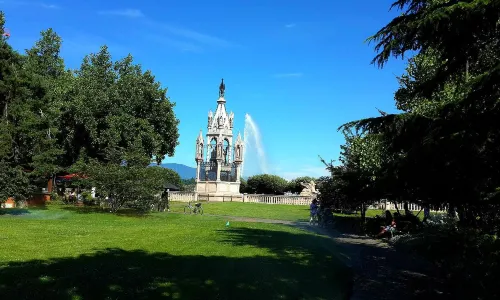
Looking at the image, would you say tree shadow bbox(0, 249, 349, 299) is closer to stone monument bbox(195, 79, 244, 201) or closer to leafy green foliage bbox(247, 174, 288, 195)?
stone monument bbox(195, 79, 244, 201)

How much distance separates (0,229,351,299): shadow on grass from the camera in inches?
253

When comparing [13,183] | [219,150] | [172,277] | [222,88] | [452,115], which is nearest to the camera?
[172,277]

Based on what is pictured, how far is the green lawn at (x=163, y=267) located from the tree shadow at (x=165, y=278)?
1cm

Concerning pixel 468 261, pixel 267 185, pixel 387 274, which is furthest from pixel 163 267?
pixel 267 185

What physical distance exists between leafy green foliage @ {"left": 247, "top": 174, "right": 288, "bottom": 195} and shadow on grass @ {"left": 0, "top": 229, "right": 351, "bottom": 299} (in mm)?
59388

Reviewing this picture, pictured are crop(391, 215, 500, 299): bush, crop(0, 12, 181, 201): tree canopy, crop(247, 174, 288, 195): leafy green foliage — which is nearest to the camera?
crop(391, 215, 500, 299): bush

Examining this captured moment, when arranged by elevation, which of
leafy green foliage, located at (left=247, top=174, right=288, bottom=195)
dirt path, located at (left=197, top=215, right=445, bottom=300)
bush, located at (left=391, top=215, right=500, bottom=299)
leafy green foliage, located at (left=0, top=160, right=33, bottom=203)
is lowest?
dirt path, located at (left=197, top=215, right=445, bottom=300)

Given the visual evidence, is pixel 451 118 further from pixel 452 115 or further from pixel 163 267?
pixel 163 267

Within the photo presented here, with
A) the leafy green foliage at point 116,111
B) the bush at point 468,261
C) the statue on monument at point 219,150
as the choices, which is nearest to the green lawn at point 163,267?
the bush at point 468,261

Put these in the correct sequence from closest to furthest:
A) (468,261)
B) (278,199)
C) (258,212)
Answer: (468,261) < (258,212) < (278,199)

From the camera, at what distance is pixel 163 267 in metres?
8.41

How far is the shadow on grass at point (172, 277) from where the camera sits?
6422mm

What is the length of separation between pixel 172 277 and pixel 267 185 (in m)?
62.5

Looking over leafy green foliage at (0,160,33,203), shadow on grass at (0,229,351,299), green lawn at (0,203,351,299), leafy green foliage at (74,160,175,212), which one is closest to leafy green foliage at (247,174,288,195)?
leafy green foliage at (74,160,175,212)
